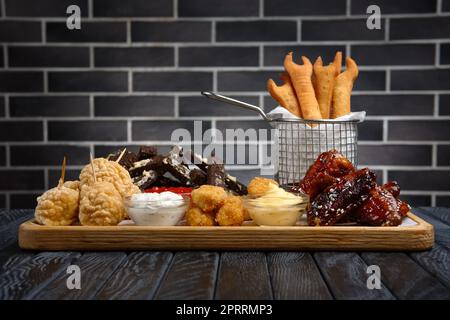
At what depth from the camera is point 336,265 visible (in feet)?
3.65

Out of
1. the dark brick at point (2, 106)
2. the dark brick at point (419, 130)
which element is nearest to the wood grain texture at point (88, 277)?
the dark brick at point (2, 106)

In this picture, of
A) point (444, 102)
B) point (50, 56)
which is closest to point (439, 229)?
point (444, 102)

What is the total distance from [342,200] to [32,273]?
0.72 metres

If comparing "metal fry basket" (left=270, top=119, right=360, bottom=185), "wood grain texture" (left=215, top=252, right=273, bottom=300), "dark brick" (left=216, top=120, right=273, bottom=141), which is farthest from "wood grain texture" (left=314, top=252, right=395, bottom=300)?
"dark brick" (left=216, top=120, right=273, bottom=141)

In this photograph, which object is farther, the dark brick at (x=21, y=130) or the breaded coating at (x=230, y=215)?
the dark brick at (x=21, y=130)

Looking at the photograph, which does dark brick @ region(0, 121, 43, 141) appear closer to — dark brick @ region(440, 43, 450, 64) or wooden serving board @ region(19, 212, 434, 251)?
wooden serving board @ region(19, 212, 434, 251)

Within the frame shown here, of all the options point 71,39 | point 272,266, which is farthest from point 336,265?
point 71,39

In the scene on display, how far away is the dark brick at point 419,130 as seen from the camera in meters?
2.47

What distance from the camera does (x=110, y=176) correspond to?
150cm

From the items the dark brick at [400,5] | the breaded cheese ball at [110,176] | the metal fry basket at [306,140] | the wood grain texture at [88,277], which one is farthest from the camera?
the dark brick at [400,5]

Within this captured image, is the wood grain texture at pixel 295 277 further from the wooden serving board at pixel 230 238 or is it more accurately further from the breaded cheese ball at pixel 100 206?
the breaded cheese ball at pixel 100 206

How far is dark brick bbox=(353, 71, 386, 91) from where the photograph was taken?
8.07 feet

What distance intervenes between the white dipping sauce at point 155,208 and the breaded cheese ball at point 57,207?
0.15 m
